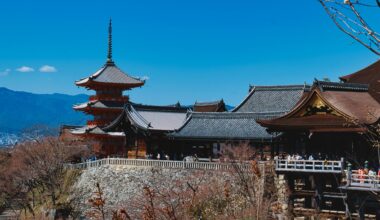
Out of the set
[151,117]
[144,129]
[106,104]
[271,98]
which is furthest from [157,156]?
[106,104]

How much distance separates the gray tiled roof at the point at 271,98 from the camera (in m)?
38.0

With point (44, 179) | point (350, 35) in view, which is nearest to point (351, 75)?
point (44, 179)

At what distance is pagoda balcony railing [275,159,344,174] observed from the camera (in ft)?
80.7

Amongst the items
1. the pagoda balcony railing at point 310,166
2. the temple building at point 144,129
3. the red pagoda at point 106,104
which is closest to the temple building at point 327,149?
the pagoda balcony railing at point 310,166

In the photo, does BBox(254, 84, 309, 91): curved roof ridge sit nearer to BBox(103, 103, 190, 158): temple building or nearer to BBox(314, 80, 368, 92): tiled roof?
BBox(103, 103, 190, 158): temple building

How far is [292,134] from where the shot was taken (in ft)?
97.9

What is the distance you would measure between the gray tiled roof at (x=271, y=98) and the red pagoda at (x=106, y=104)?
40.9 ft

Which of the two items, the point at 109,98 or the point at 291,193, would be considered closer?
the point at 291,193

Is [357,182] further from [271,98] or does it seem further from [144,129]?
[144,129]

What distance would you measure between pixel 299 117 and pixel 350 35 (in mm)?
25182

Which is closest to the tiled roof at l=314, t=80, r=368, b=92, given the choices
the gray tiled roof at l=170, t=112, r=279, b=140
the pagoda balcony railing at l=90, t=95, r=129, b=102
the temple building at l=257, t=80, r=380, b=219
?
the temple building at l=257, t=80, r=380, b=219

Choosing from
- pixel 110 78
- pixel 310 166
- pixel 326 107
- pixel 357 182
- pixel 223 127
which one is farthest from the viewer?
pixel 110 78

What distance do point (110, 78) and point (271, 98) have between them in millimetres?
19934

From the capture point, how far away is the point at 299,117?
28.2 meters
